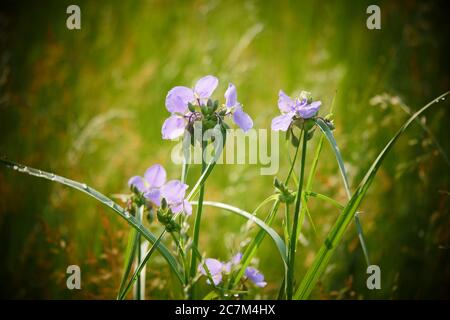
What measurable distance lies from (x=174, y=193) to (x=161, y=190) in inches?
1.5

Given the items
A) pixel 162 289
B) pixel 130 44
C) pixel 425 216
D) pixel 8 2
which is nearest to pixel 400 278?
pixel 425 216

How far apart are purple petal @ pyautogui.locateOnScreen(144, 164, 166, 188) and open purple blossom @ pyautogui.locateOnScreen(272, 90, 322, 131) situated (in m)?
0.28

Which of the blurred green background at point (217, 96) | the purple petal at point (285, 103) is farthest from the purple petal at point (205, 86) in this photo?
the blurred green background at point (217, 96)

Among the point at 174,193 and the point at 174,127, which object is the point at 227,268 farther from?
the point at 174,127

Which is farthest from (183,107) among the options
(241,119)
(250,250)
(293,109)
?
(250,250)

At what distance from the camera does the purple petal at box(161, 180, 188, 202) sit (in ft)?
2.92

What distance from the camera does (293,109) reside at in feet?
2.99

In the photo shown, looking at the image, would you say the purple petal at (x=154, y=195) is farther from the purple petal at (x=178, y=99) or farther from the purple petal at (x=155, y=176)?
the purple petal at (x=178, y=99)

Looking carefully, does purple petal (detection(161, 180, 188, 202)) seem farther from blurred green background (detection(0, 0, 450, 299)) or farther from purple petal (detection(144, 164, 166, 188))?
blurred green background (detection(0, 0, 450, 299))

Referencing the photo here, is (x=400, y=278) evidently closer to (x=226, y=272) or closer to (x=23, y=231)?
(x=226, y=272)

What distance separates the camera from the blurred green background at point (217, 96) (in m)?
1.55
